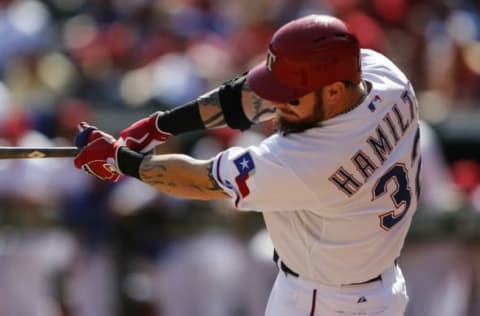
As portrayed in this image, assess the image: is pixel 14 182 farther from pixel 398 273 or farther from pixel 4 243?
pixel 398 273

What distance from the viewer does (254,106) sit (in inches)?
215

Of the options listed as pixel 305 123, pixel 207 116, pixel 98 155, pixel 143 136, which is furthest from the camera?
pixel 207 116

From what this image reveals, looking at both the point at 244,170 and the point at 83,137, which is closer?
the point at 244,170

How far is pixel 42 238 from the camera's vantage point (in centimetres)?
884

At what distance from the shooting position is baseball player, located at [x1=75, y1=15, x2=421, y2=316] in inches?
188

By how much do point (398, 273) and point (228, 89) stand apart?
987mm

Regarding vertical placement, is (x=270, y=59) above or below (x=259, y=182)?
above

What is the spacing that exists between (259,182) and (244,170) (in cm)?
7

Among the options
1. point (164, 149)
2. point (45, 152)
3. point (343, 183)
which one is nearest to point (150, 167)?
point (45, 152)

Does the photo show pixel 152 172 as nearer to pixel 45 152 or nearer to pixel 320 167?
pixel 45 152

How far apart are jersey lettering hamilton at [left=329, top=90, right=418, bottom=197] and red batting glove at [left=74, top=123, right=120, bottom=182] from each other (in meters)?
0.86

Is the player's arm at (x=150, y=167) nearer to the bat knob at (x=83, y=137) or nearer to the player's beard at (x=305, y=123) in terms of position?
the bat knob at (x=83, y=137)

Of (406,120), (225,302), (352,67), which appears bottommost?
(225,302)

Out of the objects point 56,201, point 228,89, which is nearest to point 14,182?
point 56,201
